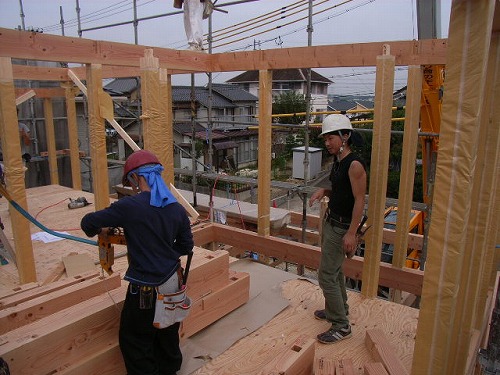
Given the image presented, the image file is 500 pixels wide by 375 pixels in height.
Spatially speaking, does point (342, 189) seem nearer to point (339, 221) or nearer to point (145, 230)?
point (339, 221)

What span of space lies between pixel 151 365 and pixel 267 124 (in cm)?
273

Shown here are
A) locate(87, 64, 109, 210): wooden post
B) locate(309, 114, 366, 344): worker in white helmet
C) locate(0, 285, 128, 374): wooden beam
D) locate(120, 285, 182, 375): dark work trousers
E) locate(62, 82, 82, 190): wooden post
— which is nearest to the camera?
locate(0, 285, 128, 374): wooden beam

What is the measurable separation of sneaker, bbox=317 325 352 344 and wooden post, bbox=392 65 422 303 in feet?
3.38

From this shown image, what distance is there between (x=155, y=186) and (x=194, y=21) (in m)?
3.27

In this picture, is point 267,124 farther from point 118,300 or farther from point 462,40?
point 462,40

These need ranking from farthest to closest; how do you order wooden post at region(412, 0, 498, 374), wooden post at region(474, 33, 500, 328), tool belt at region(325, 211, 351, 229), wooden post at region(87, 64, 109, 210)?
1. wooden post at region(87, 64, 109, 210)
2. tool belt at region(325, 211, 351, 229)
3. wooden post at region(474, 33, 500, 328)
4. wooden post at region(412, 0, 498, 374)

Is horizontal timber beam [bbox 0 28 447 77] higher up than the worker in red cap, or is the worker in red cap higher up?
horizontal timber beam [bbox 0 28 447 77]

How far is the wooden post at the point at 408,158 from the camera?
132 inches

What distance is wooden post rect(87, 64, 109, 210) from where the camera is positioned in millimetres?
3617

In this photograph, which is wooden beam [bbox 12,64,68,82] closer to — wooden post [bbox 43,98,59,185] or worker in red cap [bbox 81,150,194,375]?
wooden post [bbox 43,98,59,185]

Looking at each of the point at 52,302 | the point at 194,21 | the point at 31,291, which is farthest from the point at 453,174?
the point at 194,21

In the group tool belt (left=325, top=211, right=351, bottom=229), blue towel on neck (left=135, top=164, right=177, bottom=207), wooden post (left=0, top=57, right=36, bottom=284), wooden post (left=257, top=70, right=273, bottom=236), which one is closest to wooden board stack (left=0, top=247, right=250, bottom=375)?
wooden post (left=0, top=57, right=36, bottom=284)

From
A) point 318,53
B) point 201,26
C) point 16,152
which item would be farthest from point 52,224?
point 318,53

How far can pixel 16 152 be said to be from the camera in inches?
126
